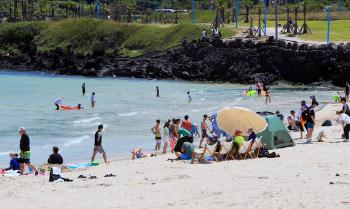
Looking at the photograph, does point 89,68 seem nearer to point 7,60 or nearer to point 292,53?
point 7,60

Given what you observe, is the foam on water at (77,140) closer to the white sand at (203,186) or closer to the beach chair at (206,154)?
the white sand at (203,186)

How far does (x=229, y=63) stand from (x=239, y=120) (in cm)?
5098

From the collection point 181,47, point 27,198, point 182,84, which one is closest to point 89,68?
point 181,47

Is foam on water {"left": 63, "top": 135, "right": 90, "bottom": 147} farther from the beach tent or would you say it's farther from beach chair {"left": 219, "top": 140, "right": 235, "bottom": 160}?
the beach tent

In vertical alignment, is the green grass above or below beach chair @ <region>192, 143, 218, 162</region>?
above

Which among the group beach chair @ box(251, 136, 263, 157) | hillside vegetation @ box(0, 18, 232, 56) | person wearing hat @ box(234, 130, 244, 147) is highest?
hillside vegetation @ box(0, 18, 232, 56)

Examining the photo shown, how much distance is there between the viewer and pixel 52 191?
16781 mm

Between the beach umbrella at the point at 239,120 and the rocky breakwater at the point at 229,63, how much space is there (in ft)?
140

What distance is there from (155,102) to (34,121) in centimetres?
1290

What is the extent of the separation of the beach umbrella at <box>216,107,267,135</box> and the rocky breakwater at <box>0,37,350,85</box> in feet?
140

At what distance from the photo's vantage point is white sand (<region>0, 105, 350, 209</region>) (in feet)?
49.1

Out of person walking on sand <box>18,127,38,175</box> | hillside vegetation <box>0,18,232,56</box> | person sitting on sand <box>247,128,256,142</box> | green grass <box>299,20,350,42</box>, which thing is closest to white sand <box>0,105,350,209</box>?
person sitting on sand <box>247,128,256,142</box>

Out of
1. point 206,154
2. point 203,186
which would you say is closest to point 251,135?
point 206,154

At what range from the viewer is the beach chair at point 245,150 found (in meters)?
21.2
